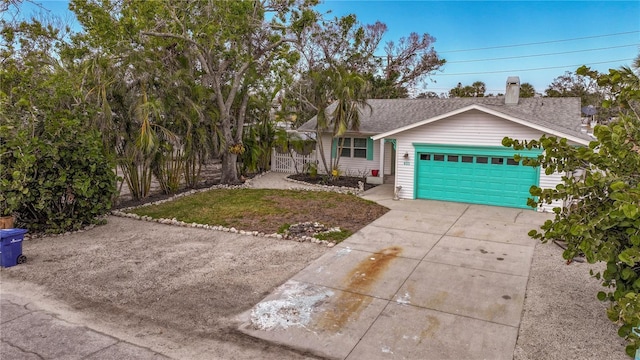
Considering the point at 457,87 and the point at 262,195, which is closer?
the point at 262,195

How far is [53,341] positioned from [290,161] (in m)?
15.5

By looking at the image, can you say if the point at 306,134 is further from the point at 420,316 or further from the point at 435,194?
the point at 420,316

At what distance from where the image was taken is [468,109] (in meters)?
12.5

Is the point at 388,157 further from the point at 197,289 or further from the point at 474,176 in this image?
the point at 197,289

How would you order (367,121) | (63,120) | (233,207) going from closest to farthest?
(63,120) → (233,207) → (367,121)

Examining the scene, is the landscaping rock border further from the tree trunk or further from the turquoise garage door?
the turquoise garage door

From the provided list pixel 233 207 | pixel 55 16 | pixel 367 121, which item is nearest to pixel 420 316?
pixel 233 207

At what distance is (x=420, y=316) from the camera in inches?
228

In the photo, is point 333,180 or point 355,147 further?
point 355,147

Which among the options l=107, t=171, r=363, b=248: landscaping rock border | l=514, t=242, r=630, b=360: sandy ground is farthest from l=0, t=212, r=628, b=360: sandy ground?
l=107, t=171, r=363, b=248: landscaping rock border

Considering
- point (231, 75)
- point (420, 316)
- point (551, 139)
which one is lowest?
point (420, 316)

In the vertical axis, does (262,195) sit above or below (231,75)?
below

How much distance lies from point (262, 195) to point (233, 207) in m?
2.10

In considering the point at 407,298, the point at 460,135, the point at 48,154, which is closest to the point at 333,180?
the point at 460,135
